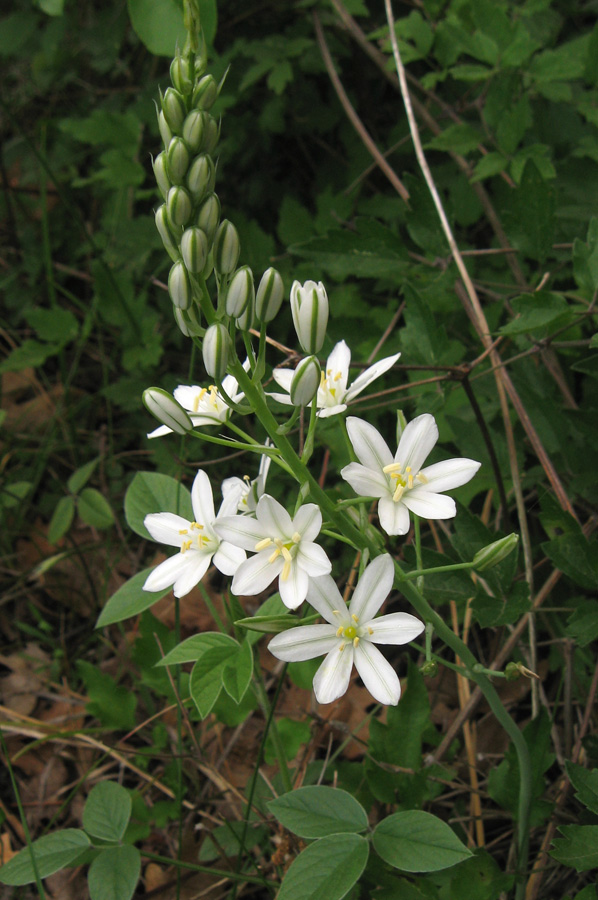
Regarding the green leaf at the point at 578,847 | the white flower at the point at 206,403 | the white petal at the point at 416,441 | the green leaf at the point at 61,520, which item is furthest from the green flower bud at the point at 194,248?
the green leaf at the point at 61,520

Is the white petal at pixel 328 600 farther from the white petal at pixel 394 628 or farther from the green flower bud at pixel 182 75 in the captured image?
the green flower bud at pixel 182 75

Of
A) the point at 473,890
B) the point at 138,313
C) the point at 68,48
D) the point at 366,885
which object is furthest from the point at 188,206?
the point at 68,48

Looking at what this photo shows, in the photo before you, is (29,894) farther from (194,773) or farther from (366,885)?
(366,885)

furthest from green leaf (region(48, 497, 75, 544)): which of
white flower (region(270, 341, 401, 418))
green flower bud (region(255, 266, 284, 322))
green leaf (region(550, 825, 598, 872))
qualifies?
green leaf (region(550, 825, 598, 872))

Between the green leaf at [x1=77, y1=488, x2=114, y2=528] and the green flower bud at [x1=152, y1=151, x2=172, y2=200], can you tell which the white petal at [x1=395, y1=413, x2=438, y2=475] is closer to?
the green flower bud at [x1=152, y1=151, x2=172, y2=200]

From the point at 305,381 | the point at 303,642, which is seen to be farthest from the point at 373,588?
the point at 305,381

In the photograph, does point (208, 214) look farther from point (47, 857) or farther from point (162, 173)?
point (47, 857)
